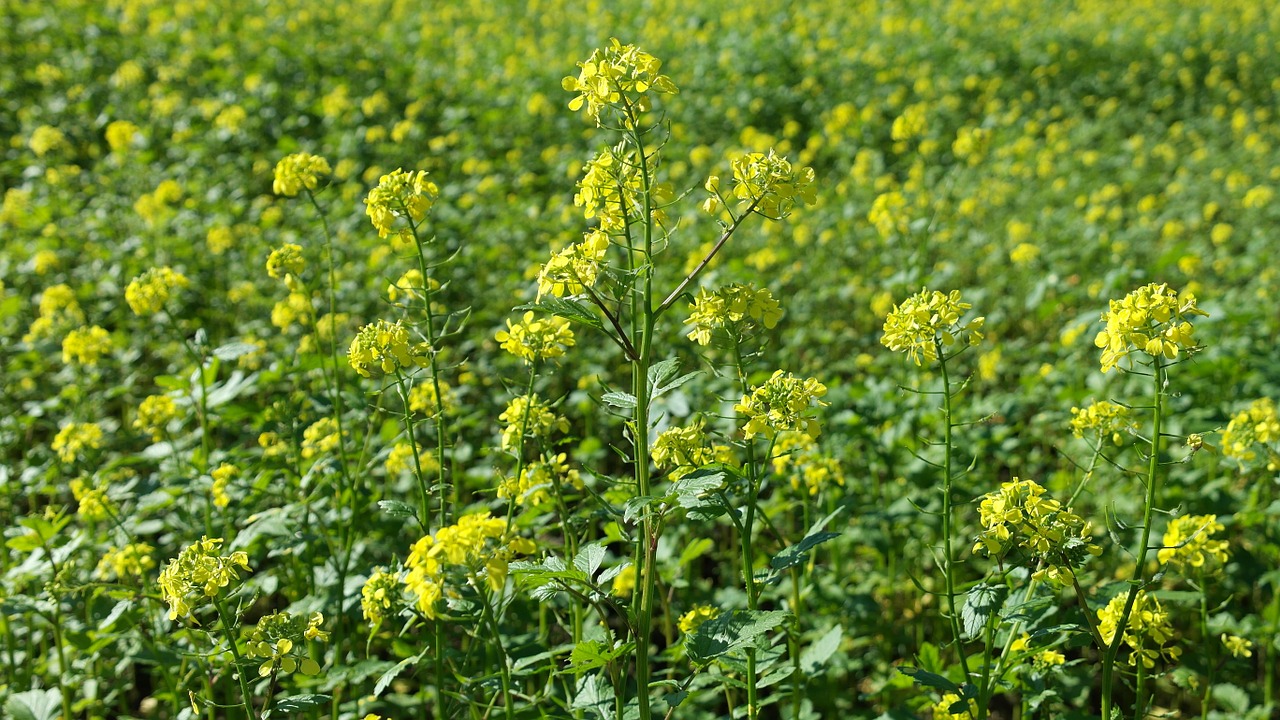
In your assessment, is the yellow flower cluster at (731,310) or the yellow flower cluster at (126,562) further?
the yellow flower cluster at (126,562)

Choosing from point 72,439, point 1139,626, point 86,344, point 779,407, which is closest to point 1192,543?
point 1139,626

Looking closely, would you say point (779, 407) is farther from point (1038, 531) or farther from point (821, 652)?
point (821, 652)

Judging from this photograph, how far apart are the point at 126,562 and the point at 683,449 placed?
1797 millimetres

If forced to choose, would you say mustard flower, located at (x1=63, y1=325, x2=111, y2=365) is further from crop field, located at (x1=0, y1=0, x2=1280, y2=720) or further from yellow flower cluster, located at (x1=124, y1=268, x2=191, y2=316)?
yellow flower cluster, located at (x1=124, y1=268, x2=191, y2=316)

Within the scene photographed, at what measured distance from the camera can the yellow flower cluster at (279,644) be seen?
1.72 metres

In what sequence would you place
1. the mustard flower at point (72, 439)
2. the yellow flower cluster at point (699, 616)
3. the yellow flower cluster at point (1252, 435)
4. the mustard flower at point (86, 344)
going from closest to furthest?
the yellow flower cluster at point (699, 616) < the yellow flower cluster at point (1252, 435) < the mustard flower at point (72, 439) < the mustard flower at point (86, 344)

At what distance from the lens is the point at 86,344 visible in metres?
3.31

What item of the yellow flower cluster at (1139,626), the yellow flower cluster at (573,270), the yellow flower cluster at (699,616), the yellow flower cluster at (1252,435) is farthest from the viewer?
the yellow flower cluster at (1252,435)

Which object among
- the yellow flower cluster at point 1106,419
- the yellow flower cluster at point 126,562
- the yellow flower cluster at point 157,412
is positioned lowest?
the yellow flower cluster at point 126,562

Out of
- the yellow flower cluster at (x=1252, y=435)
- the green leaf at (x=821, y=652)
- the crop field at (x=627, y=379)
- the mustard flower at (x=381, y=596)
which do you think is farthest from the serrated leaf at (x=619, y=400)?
the yellow flower cluster at (x=1252, y=435)

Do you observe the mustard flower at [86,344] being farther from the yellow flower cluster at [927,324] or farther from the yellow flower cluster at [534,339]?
the yellow flower cluster at [927,324]

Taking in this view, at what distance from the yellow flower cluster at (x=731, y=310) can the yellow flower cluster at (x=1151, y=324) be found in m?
0.63

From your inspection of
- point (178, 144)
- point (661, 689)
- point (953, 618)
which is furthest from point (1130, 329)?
point (178, 144)

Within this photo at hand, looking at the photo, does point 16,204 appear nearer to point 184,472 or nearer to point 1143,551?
point 184,472
